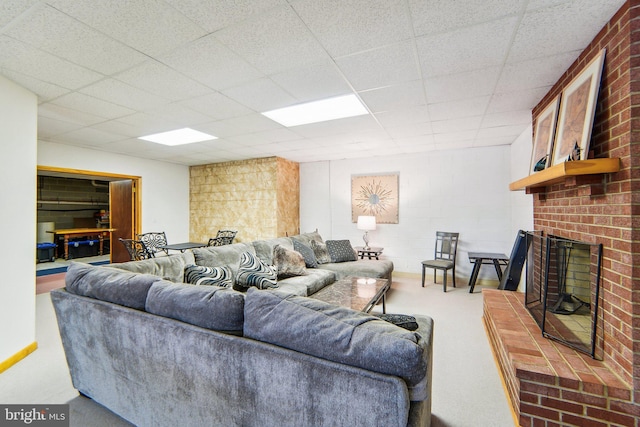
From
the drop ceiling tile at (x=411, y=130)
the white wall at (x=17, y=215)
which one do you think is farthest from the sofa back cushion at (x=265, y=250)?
the drop ceiling tile at (x=411, y=130)

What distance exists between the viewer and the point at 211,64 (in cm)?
213

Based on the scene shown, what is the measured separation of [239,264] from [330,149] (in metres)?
2.79

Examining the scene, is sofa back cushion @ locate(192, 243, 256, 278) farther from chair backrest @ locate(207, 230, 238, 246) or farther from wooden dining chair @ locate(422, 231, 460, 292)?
wooden dining chair @ locate(422, 231, 460, 292)

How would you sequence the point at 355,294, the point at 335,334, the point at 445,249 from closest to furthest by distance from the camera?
the point at 335,334, the point at 355,294, the point at 445,249

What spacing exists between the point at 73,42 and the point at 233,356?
227 cm

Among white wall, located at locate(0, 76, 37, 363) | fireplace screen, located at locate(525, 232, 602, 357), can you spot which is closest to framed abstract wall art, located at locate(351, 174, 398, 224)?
fireplace screen, located at locate(525, 232, 602, 357)

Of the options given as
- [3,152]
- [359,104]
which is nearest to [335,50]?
[359,104]

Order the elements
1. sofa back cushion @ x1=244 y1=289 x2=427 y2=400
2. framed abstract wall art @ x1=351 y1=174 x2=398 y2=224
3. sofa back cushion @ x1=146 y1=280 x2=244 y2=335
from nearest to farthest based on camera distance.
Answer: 1. sofa back cushion @ x1=244 y1=289 x2=427 y2=400
2. sofa back cushion @ x1=146 y1=280 x2=244 y2=335
3. framed abstract wall art @ x1=351 y1=174 x2=398 y2=224

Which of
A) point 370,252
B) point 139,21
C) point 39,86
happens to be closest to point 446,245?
point 370,252

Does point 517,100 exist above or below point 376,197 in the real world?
above

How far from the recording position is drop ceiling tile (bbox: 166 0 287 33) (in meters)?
1.50

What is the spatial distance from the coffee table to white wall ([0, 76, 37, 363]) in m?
2.63

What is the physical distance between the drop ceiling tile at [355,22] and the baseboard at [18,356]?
3.46 meters

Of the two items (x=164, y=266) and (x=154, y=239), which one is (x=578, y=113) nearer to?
(x=164, y=266)
